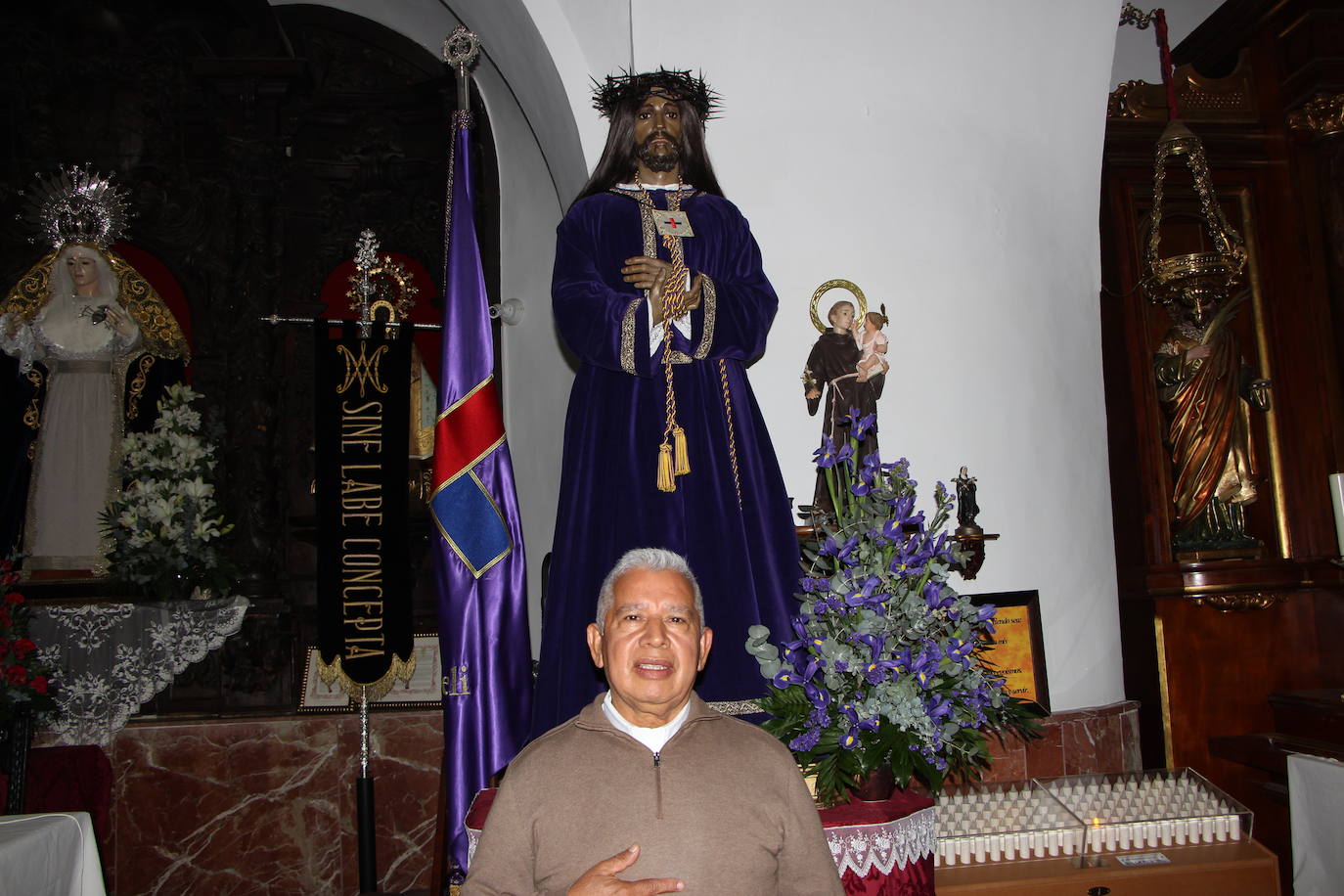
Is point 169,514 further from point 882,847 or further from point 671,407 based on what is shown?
point 882,847

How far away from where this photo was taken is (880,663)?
8.05 ft

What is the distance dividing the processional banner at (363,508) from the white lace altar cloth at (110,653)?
708 millimetres

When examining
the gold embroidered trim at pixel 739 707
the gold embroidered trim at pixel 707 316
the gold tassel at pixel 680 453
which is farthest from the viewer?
the gold embroidered trim at pixel 707 316

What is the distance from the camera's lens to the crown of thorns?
136 inches

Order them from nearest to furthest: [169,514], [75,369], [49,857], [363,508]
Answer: [49,857] < [363,508] < [169,514] < [75,369]

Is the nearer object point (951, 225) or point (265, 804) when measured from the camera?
point (951, 225)

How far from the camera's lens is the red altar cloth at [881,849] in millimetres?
2408

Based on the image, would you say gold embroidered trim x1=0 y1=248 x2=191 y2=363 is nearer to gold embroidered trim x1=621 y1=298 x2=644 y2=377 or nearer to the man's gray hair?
gold embroidered trim x1=621 y1=298 x2=644 y2=377

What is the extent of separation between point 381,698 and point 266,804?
731 mm

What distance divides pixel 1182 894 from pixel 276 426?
4.93 meters

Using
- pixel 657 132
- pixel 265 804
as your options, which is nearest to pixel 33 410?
pixel 265 804

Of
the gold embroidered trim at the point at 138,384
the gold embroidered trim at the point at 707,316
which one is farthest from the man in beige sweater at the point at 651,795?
the gold embroidered trim at the point at 138,384

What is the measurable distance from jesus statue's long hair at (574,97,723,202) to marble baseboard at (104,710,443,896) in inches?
120

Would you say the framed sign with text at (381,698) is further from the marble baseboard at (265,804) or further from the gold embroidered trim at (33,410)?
the gold embroidered trim at (33,410)
